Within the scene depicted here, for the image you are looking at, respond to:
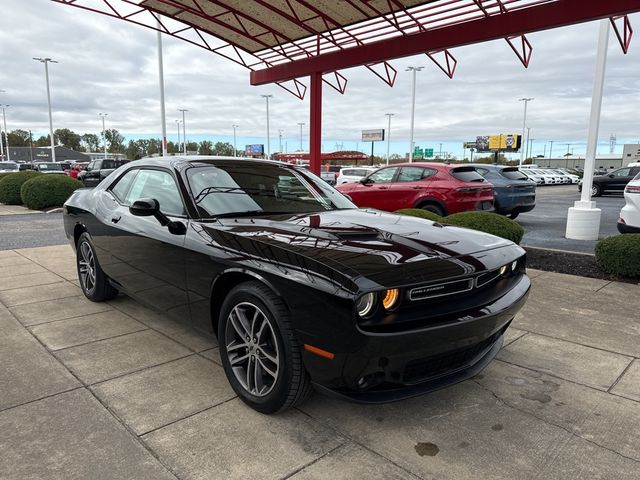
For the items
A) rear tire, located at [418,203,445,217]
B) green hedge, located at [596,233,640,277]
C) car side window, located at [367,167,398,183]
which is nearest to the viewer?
green hedge, located at [596,233,640,277]

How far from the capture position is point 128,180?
4.38 metres

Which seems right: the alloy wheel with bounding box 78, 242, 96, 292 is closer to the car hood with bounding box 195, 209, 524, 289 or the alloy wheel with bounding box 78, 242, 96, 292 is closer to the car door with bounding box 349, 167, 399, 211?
the car hood with bounding box 195, 209, 524, 289

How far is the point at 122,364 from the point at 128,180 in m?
1.83

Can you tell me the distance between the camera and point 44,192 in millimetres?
13914

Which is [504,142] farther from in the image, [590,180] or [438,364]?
[438,364]

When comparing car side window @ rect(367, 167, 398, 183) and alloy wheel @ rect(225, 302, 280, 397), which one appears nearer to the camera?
alloy wheel @ rect(225, 302, 280, 397)

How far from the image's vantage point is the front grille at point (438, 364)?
7.64 feet

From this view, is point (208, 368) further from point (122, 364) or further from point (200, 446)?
point (200, 446)

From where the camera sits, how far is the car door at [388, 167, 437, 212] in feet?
31.1

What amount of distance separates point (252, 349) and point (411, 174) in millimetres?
7777

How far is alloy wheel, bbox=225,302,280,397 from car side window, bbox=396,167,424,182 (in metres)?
7.50

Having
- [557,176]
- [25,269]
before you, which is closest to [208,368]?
[25,269]

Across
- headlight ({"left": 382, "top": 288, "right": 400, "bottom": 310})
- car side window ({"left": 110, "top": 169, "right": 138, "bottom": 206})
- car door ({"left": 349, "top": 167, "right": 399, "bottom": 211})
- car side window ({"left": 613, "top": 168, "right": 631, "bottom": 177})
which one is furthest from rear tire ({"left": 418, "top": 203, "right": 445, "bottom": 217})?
car side window ({"left": 613, "top": 168, "right": 631, "bottom": 177})

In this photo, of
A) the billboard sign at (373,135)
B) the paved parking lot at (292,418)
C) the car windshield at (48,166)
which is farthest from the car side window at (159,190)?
the billboard sign at (373,135)
